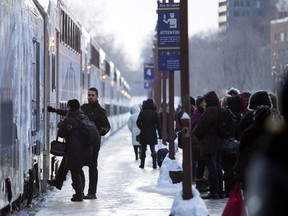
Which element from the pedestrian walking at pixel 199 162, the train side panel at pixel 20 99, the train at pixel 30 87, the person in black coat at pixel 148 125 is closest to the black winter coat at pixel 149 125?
the person in black coat at pixel 148 125

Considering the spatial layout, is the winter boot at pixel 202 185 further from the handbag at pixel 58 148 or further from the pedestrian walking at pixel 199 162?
the handbag at pixel 58 148

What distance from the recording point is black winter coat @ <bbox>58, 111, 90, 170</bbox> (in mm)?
15648

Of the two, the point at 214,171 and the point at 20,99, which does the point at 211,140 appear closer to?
the point at 214,171

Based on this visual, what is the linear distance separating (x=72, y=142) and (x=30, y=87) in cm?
250

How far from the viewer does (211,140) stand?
625 inches

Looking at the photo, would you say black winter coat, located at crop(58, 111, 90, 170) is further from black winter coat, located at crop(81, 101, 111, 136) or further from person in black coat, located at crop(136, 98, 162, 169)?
person in black coat, located at crop(136, 98, 162, 169)

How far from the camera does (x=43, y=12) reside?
50.9 feet

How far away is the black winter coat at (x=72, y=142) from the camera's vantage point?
616 inches

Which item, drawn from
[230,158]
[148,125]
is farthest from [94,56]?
[230,158]

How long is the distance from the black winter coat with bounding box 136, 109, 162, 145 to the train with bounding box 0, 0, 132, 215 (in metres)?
2.88

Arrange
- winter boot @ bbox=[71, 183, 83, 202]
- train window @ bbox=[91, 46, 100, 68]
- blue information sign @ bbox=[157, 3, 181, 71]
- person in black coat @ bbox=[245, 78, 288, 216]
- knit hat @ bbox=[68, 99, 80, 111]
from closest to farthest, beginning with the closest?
person in black coat @ bbox=[245, 78, 288, 216] → knit hat @ bbox=[68, 99, 80, 111] → winter boot @ bbox=[71, 183, 83, 202] → blue information sign @ bbox=[157, 3, 181, 71] → train window @ bbox=[91, 46, 100, 68]

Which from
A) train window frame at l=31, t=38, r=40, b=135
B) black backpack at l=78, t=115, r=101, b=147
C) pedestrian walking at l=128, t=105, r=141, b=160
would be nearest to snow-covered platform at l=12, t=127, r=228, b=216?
black backpack at l=78, t=115, r=101, b=147

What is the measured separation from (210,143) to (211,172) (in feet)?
1.47

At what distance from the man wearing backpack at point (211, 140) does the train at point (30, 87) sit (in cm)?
241
